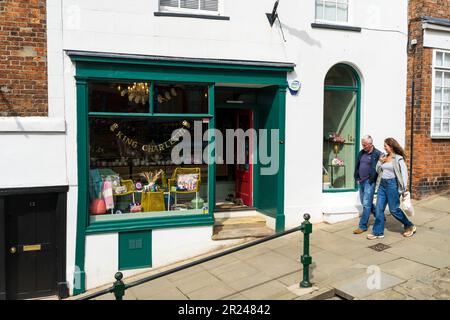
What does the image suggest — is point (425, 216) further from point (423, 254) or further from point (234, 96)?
point (234, 96)

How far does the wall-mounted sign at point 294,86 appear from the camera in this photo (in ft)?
26.7

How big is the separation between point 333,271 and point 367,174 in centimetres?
220

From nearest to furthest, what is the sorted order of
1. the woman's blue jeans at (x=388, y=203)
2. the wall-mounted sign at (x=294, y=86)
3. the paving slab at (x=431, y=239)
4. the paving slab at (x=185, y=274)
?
the paving slab at (x=431, y=239) < the paving slab at (x=185, y=274) < the woman's blue jeans at (x=388, y=203) < the wall-mounted sign at (x=294, y=86)

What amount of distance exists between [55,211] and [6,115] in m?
1.75

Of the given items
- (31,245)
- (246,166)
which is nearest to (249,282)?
(246,166)

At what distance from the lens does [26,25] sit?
6.73 m

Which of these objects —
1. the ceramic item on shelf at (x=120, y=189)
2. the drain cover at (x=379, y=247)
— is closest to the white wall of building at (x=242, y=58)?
the ceramic item on shelf at (x=120, y=189)

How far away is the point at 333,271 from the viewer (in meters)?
6.02

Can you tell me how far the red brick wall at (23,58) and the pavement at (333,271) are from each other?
3445 mm

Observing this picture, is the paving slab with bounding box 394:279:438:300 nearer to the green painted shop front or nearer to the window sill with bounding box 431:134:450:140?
the green painted shop front

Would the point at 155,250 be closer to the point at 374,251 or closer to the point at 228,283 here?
the point at 228,283

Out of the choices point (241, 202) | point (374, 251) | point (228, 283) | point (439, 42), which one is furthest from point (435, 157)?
point (228, 283)

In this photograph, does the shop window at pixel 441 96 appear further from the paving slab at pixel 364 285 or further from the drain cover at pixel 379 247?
the paving slab at pixel 364 285

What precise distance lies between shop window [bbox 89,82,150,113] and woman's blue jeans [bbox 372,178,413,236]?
435 centimetres
